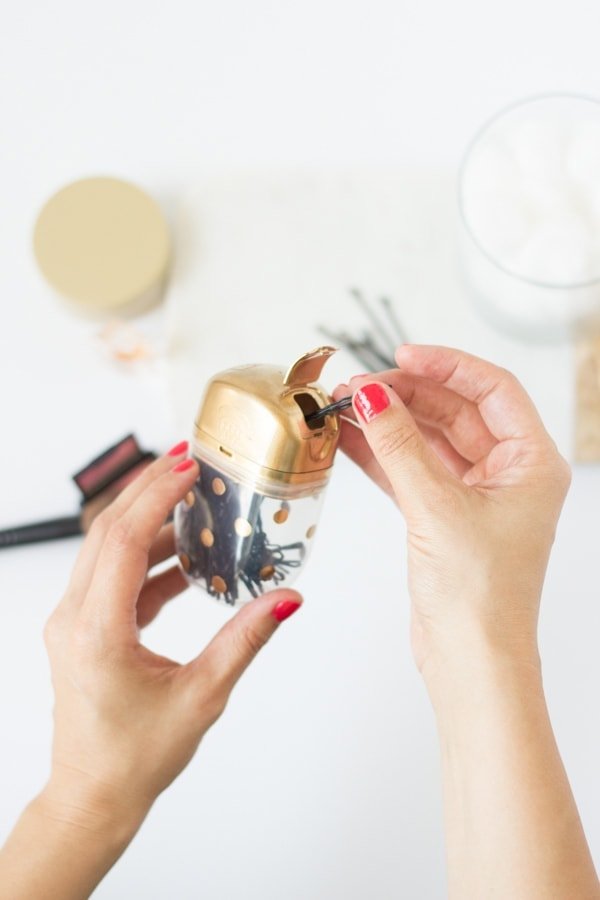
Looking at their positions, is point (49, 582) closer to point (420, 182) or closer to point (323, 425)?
point (323, 425)

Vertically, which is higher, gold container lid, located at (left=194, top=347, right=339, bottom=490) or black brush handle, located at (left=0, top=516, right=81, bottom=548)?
gold container lid, located at (left=194, top=347, right=339, bottom=490)

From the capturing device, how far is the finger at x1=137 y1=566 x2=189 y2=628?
627 millimetres

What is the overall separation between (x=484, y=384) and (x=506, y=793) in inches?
9.2

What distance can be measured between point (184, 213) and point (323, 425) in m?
0.37

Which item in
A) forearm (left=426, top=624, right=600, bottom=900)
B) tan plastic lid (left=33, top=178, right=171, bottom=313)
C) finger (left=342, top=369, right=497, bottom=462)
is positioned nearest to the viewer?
forearm (left=426, top=624, right=600, bottom=900)

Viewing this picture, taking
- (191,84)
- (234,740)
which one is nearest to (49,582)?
(234,740)

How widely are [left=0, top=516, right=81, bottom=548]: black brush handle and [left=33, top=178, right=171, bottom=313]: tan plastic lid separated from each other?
0.58 ft

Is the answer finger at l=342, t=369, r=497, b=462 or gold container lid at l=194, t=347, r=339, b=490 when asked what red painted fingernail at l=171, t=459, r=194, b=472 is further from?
finger at l=342, t=369, r=497, b=462

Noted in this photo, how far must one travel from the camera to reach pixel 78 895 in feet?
1.58

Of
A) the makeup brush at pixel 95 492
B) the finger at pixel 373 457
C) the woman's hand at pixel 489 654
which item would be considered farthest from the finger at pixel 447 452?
the makeup brush at pixel 95 492

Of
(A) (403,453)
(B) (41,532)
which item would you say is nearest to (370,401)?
(A) (403,453)

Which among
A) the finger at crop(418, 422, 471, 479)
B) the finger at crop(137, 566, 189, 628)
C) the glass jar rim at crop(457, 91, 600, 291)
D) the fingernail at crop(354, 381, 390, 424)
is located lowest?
the finger at crop(137, 566, 189, 628)

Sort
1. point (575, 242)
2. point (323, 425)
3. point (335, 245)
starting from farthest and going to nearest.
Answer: point (335, 245), point (575, 242), point (323, 425)

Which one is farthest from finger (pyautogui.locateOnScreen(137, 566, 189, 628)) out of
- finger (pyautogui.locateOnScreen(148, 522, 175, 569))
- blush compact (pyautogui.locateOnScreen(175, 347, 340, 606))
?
blush compact (pyautogui.locateOnScreen(175, 347, 340, 606))
